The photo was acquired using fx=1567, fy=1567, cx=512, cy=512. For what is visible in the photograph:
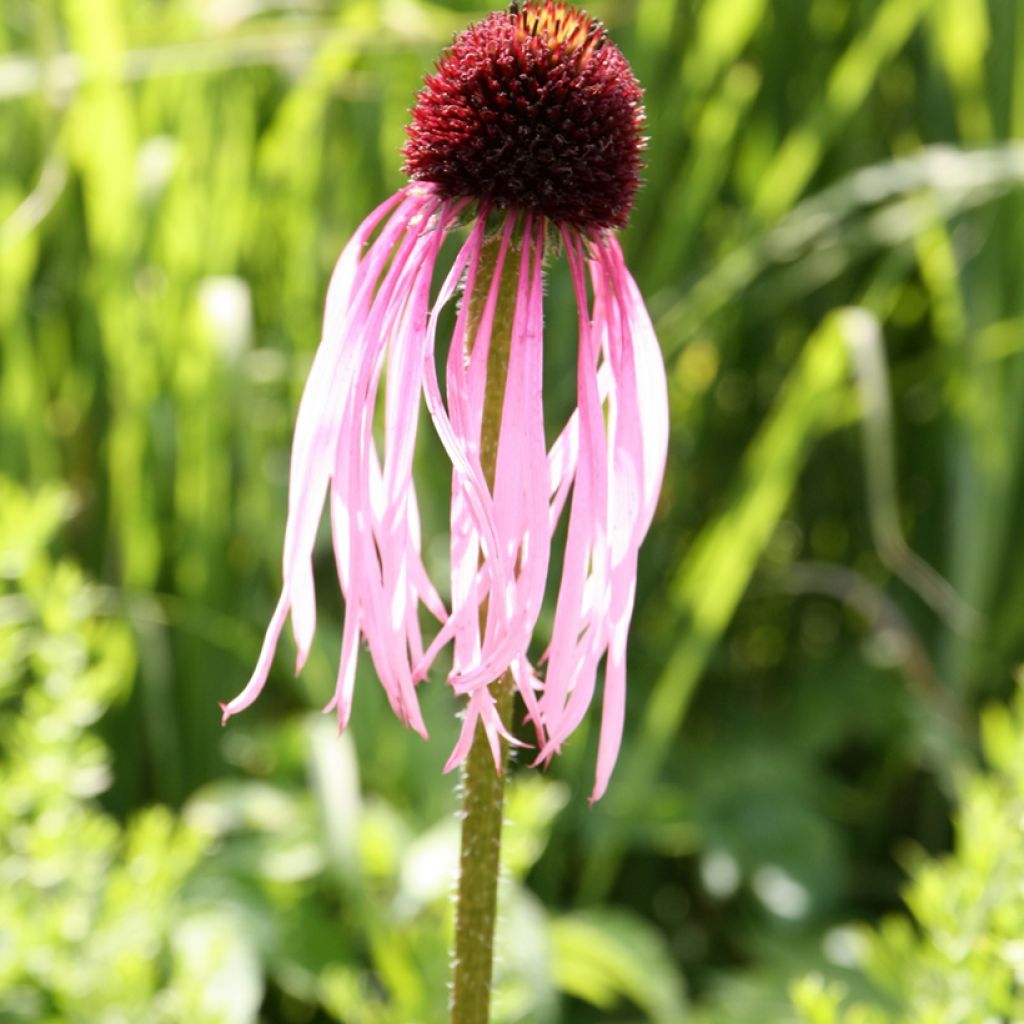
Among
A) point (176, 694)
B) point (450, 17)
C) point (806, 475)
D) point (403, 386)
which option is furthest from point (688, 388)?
point (403, 386)

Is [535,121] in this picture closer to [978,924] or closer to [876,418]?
[978,924]

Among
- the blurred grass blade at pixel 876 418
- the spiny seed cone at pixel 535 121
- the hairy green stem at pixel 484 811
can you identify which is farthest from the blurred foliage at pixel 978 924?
the blurred grass blade at pixel 876 418

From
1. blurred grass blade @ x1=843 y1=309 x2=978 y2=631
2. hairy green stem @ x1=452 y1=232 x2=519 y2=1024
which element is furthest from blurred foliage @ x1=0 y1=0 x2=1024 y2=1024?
hairy green stem @ x1=452 y1=232 x2=519 y2=1024

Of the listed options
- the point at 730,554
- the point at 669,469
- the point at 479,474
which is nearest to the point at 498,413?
the point at 479,474

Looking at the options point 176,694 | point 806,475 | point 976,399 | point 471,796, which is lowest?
point 176,694

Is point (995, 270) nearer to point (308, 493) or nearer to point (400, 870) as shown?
point (400, 870)

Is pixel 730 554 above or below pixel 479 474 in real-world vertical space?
below

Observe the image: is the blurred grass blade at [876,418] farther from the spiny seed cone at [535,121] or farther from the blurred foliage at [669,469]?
the spiny seed cone at [535,121]
